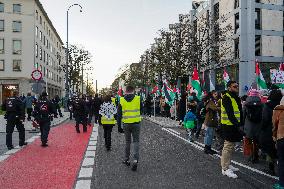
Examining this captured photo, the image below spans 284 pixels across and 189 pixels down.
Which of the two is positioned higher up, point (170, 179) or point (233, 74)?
point (233, 74)

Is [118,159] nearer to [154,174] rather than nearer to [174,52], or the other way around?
[154,174]

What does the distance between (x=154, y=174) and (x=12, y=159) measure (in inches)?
158

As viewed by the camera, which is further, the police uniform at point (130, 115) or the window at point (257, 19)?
the window at point (257, 19)

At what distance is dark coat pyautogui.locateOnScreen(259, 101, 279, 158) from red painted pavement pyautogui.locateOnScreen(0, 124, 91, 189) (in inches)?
146

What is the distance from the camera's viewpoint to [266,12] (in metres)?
38.4

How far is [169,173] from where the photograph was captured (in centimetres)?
851

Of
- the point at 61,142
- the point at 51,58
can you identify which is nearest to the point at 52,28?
the point at 51,58

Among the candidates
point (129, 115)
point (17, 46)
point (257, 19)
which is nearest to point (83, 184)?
point (129, 115)

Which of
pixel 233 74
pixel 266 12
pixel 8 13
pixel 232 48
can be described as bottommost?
pixel 233 74

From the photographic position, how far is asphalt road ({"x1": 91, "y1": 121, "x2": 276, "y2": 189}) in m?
7.39

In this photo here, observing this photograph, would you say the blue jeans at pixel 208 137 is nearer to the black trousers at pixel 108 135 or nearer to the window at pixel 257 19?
the black trousers at pixel 108 135

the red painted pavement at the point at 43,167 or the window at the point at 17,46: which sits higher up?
the window at the point at 17,46

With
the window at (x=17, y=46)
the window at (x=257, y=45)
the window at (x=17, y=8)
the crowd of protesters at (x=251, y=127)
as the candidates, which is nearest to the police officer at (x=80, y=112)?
the crowd of protesters at (x=251, y=127)

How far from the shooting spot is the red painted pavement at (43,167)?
751cm
